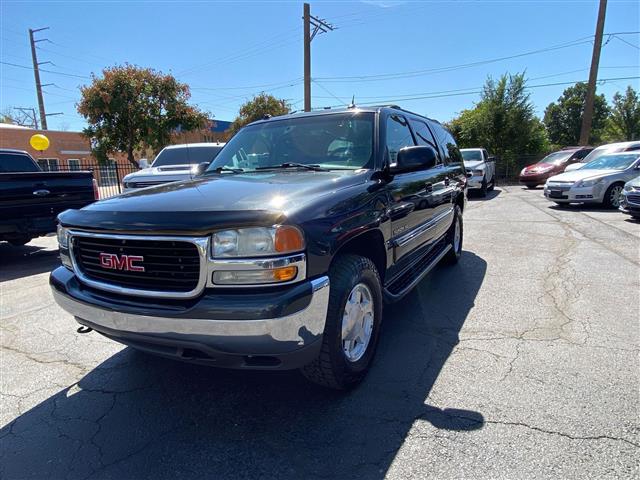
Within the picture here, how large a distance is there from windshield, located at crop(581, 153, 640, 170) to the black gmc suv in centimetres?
1092

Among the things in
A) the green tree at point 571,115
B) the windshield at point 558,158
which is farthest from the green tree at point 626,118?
the windshield at point 558,158

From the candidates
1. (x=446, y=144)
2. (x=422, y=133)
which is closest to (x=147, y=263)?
(x=422, y=133)

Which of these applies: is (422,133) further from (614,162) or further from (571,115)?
(571,115)

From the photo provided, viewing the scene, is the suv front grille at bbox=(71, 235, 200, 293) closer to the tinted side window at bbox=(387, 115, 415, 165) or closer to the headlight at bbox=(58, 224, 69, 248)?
the headlight at bbox=(58, 224, 69, 248)

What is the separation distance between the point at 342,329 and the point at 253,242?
0.83m

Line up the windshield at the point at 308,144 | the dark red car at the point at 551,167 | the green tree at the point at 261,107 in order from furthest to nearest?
the green tree at the point at 261,107
the dark red car at the point at 551,167
the windshield at the point at 308,144

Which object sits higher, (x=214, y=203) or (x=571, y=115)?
(x=571, y=115)

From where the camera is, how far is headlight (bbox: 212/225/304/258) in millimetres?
2125

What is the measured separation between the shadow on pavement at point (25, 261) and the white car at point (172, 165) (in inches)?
84.8

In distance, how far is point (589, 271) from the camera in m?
5.53

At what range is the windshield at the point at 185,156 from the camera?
33.6 feet

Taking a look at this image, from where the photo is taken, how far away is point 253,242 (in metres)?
2.14

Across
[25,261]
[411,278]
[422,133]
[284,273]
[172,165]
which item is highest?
[422,133]

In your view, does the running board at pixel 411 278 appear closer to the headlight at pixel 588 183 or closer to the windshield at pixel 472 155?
the headlight at pixel 588 183
